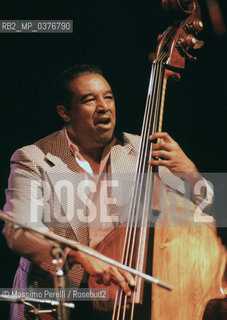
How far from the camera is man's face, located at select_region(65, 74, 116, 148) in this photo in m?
2.10

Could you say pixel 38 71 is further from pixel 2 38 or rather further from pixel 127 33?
pixel 127 33

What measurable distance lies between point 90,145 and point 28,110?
22.5 inches

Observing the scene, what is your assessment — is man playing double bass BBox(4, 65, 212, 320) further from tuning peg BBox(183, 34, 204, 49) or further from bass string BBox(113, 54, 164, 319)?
tuning peg BBox(183, 34, 204, 49)

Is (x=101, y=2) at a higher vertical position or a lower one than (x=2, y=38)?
higher

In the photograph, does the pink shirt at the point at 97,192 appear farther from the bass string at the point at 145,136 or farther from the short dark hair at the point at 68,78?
the bass string at the point at 145,136

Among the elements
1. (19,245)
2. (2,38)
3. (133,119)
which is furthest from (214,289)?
(2,38)

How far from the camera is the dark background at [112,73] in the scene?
2.46 metres

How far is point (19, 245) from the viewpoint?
67.6 inches

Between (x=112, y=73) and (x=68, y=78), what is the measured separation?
48 cm

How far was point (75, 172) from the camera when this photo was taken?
204cm

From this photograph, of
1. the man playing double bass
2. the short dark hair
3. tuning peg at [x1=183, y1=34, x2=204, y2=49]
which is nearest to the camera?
the man playing double bass

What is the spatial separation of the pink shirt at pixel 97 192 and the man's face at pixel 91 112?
→ 53 mm

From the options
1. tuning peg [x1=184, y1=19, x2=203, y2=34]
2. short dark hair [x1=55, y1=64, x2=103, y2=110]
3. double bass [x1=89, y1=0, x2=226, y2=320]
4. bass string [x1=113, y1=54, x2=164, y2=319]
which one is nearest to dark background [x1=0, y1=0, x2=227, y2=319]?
short dark hair [x1=55, y1=64, x2=103, y2=110]

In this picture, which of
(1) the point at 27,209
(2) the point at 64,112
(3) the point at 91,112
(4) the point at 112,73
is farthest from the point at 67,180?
(4) the point at 112,73
